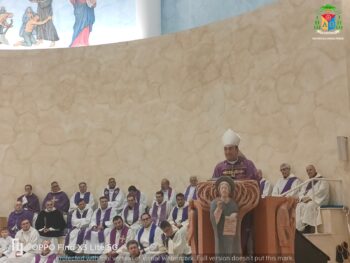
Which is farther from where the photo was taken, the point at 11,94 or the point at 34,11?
the point at 34,11

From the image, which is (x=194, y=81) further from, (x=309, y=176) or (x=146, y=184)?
(x=309, y=176)

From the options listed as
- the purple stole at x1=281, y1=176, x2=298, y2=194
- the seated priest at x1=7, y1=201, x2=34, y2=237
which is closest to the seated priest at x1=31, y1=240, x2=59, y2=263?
the seated priest at x1=7, y1=201, x2=34, y2=237

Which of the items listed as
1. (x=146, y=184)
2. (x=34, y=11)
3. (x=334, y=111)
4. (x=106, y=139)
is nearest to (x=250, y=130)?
(x=334, y=111)

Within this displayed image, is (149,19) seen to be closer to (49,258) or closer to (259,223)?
(49,258)

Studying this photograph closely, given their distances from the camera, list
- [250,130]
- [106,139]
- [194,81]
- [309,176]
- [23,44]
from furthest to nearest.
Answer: [23,44] < [106,139] < [194,81] < [250,130] < [309,176]

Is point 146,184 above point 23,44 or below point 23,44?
below

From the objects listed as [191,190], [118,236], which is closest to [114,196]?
[191,190]

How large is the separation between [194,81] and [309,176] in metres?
3.61

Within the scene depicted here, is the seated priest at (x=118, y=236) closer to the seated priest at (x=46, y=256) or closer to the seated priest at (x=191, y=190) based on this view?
the seated priest at (x=46, y=256)

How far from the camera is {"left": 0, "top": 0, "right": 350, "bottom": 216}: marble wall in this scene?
33.2 ft

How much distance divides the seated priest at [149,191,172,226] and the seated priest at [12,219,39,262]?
2248 millimetres

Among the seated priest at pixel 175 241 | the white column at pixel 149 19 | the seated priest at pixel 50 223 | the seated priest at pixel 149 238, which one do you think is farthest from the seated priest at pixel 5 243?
the white column at pixel 149 19

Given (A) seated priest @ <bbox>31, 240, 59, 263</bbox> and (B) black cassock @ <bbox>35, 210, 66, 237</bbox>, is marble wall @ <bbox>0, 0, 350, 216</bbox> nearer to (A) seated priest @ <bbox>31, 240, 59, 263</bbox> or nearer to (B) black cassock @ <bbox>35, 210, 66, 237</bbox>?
(B) black cassock @ <bbox>35, 210, 66, 237</bbox>

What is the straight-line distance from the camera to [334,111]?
31.8ft
